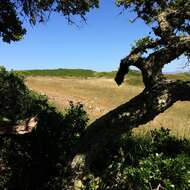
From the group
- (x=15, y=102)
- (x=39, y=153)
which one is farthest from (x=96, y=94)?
(x=39, y=153)

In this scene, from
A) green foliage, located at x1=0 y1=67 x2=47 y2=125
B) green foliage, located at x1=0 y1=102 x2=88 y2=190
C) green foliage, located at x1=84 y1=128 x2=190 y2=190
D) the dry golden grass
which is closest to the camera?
green foliage, located at x1=84 y1=128 x2=190 y2=190

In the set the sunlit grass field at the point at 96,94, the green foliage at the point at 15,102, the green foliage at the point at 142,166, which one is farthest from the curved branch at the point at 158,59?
the sunlit grass field at the point at 96,94

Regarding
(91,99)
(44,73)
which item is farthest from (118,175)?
(44,73)

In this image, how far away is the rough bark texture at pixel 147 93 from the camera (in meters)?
12.0

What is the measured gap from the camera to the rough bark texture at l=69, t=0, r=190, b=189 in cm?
1198

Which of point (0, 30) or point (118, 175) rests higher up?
point (0, 30)

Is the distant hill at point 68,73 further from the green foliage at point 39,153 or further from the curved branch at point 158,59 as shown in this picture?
the curved branch at point 158,59

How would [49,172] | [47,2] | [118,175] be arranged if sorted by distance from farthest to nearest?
[47,2] → [49,172] → [118,175]

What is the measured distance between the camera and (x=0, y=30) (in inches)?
891

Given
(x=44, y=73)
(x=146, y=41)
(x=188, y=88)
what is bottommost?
(x=44, y=73)

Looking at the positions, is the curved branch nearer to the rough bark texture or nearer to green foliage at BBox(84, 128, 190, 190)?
the rough bark texture

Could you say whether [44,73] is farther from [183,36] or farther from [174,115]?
[183,36]

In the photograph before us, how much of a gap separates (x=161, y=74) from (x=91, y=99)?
44.4m

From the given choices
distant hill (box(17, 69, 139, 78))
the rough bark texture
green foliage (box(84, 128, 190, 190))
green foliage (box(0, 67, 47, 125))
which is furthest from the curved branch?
distant hill (box(17, 69, 139, 78))
